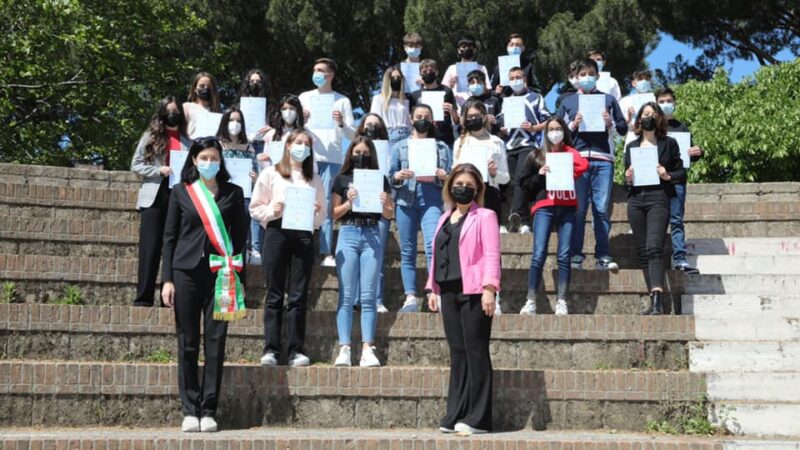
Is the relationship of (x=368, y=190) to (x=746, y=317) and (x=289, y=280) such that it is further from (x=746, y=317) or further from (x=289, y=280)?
(x=746, y=317)

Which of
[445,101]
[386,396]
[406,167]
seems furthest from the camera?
[445,101]

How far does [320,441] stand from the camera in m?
7.55

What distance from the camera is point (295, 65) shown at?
2577cm

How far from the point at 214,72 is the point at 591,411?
18368 millimetres

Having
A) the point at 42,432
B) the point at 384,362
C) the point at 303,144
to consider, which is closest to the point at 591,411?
the point at 384,362

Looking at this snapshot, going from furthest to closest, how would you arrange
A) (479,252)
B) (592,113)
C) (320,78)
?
(320,78) < (592,113) < (479,252)

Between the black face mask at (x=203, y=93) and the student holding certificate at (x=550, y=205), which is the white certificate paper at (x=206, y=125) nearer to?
the black face mask at (x=203, y=93)

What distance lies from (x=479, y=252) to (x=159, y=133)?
3.29m

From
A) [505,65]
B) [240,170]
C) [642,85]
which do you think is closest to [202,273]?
[240,170]

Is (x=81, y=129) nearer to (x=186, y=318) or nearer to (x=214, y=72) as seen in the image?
(x=214, y=72)

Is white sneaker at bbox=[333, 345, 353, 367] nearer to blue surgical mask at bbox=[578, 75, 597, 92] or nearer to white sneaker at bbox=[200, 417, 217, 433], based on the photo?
white sneaker at bbox=[200, 417, 217, 433]

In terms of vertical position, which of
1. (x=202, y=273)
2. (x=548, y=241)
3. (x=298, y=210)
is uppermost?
(x=298, y=210)

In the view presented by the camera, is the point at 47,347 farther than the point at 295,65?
No

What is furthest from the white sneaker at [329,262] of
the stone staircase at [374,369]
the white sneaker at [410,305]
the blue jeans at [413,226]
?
the white sneaker at [410,305]
